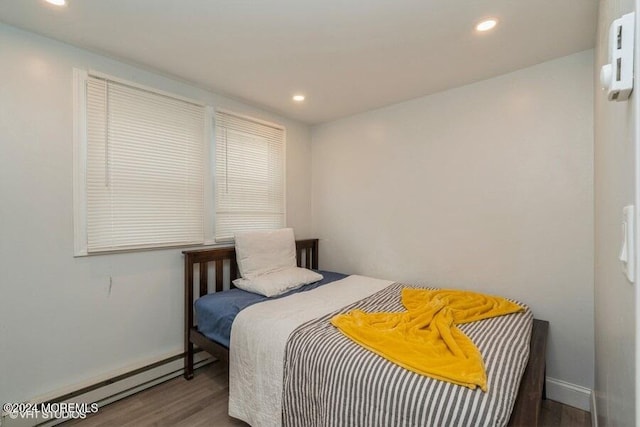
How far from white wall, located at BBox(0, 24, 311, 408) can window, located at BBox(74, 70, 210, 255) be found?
0.08 metres

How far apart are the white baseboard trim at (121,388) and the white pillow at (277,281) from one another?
2.52 ft

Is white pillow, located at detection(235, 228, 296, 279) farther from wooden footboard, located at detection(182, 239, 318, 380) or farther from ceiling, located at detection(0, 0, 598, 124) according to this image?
ceiling, located at detection(0, 0, 598, 124)

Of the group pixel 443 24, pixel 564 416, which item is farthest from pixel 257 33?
pixel 564 416

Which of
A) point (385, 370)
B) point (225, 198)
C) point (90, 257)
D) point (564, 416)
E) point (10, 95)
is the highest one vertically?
point (10, 95)

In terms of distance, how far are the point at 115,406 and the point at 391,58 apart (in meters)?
3.05

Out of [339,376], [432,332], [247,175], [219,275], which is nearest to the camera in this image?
[339,376]

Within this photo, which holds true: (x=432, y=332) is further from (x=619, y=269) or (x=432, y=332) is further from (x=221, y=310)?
(x=221, y=310)

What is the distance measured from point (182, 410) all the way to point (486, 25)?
307 centimetres

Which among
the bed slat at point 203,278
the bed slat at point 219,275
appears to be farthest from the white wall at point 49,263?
the bed slat at point 219,275

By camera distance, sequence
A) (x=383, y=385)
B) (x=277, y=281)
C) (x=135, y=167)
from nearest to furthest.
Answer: (x=383, y=385) < (x=135, y=167) < (x=277, y=281)

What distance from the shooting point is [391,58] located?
2.05 m

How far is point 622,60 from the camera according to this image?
529mm

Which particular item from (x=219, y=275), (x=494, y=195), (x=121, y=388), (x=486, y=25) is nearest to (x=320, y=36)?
(x=486, y=25)

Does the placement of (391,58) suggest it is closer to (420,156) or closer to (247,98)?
(420,156)
